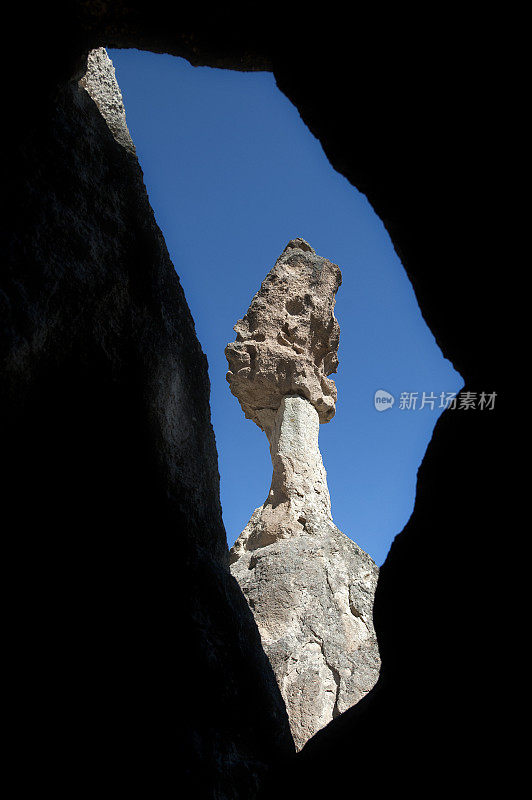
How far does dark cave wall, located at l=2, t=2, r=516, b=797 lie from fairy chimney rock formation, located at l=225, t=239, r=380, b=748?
3793 mm

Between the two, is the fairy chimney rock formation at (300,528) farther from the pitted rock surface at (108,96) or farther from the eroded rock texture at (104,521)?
the pitted rock surface at (108,96)

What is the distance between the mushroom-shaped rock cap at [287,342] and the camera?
977 centimetres

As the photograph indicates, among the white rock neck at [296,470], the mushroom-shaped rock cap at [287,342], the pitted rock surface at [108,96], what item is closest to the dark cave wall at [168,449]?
the pitted rock surface at [108,96]

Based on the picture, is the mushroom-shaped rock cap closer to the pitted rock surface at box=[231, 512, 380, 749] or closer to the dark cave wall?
the pitted rock surface at box=[231, 512, 380, 749]

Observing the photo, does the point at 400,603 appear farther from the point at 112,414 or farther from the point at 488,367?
the point at 112,414

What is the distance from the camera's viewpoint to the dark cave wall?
1858 millimetres

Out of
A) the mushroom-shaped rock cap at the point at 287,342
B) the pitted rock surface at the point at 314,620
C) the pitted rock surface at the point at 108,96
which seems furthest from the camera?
the mushroom-shaped rock cap at the point at 287,342

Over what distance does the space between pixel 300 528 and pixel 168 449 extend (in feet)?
18.8

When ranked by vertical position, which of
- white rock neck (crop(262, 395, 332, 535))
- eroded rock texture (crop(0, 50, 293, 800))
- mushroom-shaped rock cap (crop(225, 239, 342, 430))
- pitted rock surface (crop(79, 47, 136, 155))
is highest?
mushroom-shaped rock cap (crop(225, 239, 342, 430))

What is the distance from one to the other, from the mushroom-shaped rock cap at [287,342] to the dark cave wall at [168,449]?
7005 millimetres

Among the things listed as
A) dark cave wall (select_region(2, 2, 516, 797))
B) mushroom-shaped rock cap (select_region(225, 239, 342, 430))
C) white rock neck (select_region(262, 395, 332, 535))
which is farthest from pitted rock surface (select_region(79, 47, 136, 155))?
mushroom-shaped rock cap (select_region(225, 239, 342, 430))

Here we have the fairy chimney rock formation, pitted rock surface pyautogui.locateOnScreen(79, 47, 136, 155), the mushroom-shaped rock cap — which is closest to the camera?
pitted rock surface pyautogui.locateOnScreen(79, 47, 136, 155)

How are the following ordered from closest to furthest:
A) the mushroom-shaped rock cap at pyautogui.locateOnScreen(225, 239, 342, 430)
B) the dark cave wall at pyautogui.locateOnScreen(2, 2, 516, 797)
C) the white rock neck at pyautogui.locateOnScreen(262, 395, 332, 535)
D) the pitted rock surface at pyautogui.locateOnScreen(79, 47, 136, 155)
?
1. the dark cave wall at pyautogui.locateOnScreen(2, 2, 516, 797)
2. the pitted rock surface at pyautogui.locateOnScreen(79, 47, 136, 155)
3. the white rock neck at pyautogui.locateOnScreen(262, 395, 332, 535)
4. the mushroom-shaped rock cap at pyautogui.locateOnScreen(225, 239, 342, 430)

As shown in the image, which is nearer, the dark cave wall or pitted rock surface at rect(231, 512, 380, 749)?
the dark cave wall
